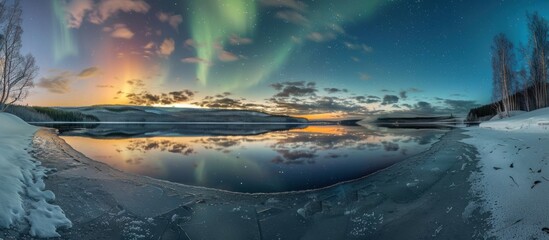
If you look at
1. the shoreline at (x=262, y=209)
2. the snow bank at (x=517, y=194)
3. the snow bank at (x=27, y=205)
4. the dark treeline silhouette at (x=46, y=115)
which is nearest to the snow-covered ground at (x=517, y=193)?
the snow bank at (x=517, y=194)

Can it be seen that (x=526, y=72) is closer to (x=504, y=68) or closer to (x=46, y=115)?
(x=504, y=68)

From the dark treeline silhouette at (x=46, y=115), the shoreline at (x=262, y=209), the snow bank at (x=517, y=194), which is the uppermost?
the dark treeline silhouette at (x=46, y=115)

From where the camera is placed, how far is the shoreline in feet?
13.6

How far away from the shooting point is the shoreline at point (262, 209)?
415cm

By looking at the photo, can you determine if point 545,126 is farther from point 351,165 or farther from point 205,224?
point 205,224

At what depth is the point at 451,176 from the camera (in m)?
6.97

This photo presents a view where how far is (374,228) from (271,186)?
10.4 feet

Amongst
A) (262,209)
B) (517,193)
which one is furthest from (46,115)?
(517,193)

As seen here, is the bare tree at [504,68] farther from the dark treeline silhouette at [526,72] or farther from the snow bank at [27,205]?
the snow bank at [27,205]

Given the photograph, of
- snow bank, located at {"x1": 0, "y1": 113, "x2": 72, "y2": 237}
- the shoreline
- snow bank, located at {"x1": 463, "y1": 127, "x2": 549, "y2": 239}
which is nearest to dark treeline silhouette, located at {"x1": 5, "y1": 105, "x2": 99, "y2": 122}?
snow bank, located at {"x1": 0, "y1": 113, "x2": 72, "y2": 237}

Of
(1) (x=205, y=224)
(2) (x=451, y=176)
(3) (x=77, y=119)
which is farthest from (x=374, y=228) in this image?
(3) (x=77, y=119)

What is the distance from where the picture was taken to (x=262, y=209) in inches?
205

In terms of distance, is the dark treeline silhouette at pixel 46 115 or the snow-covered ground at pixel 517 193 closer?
the snow-covered ground at pixel 517 193

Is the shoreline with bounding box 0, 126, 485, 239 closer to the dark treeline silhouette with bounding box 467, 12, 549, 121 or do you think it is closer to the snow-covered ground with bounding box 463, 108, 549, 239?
the snow-covered ground with bounding box 463, 108, 549, 239
